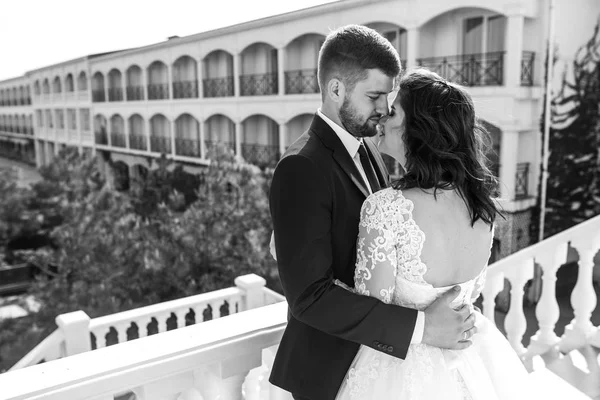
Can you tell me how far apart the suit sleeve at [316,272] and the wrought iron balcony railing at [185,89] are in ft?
Answer: 64.8

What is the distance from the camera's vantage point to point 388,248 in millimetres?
1502

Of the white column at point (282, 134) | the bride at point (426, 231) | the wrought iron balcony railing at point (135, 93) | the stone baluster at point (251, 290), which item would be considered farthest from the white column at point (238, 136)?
the bride at point (426, 231)

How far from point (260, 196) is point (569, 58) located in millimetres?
7441

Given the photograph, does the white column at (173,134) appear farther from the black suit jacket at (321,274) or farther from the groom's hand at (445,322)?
the groom's hand at (445,322)

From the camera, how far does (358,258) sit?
1544 millimetres

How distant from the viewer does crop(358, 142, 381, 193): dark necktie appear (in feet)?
5.98

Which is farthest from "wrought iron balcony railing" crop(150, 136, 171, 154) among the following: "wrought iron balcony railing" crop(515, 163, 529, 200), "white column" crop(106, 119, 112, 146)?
"wrought iron balcony railing" crop(515, 163, 529, 200)

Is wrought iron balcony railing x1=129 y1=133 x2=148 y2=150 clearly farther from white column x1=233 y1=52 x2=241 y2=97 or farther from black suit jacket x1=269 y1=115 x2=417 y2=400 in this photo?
black suit jacket x1=269 y1=115 x2=417 y2=400

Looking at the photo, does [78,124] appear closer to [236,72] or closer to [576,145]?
[236,72]

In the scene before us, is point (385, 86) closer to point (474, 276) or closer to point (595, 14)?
point (474, 276)

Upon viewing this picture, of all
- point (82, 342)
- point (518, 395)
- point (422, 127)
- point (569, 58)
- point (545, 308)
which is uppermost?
point (569, 58)

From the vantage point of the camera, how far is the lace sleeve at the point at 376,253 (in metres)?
1.50

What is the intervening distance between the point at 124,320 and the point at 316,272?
13.7 feet

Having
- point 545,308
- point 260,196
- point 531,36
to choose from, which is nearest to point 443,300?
point 545,308
